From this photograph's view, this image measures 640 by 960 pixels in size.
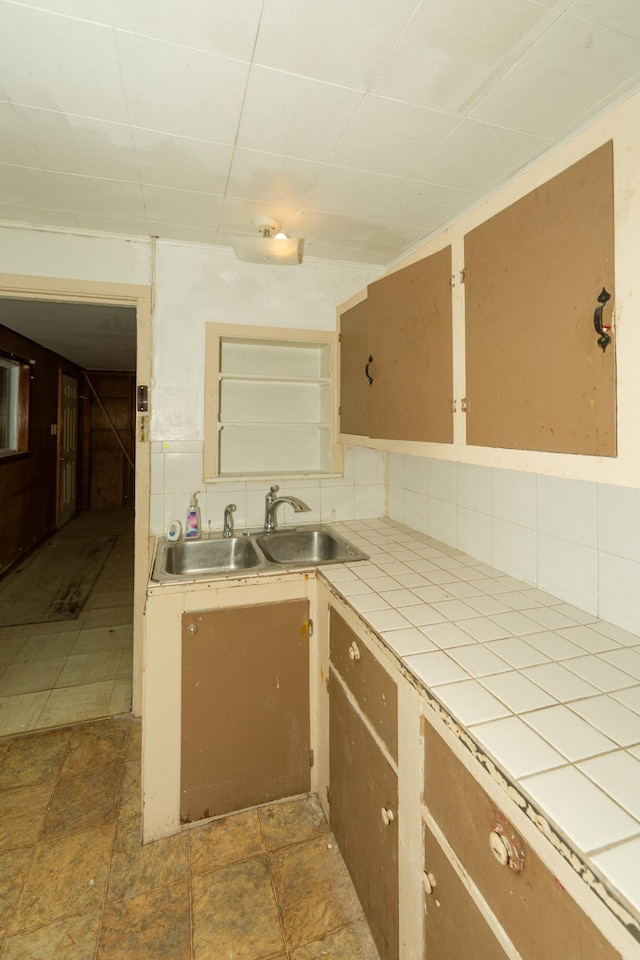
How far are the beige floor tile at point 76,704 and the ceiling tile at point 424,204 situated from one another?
269 cm

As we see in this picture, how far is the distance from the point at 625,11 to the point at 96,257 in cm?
203

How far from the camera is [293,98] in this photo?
1.19 m

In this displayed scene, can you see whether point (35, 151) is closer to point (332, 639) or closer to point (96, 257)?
point (96, 257)

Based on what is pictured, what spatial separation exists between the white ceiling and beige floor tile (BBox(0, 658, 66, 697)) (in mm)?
2334

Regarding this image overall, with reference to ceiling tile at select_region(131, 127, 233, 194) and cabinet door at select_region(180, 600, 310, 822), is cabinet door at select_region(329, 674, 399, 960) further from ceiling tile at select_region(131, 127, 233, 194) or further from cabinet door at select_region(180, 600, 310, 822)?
ceiling tile at select_region(131, 127, 233, 194)

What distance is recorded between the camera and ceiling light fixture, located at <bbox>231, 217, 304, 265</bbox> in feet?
5.74

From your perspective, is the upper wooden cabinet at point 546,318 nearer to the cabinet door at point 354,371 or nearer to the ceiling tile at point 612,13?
the ceiling tile at point 612,13

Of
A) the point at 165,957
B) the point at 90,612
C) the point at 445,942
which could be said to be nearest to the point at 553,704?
the point at 445,942

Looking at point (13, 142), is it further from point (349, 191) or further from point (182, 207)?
point (349, 191)

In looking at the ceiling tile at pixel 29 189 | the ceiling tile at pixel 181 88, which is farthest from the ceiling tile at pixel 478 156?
the ceiling tile at pixel 29 189

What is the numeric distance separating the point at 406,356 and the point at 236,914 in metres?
1.86

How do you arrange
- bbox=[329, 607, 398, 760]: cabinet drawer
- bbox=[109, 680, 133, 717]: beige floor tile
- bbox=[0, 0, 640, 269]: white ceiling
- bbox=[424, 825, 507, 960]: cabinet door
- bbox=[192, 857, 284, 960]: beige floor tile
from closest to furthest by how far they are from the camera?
bbox=[424, 825, 507, 960]: cabinet door < bbox=[0, 0, 640, 269]: white ceiling < bbox=[329, 607, 398, 760]: cabinet drawer < bbox=[192, 857, 284, 960]: beige floor tile < bbox=[109, 680, 133, 717]: beige floor tile

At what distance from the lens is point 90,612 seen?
327cm

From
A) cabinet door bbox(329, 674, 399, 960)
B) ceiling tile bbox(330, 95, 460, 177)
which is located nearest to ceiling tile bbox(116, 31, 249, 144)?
ceiling tile bbox(330, 95, 460, 177)
